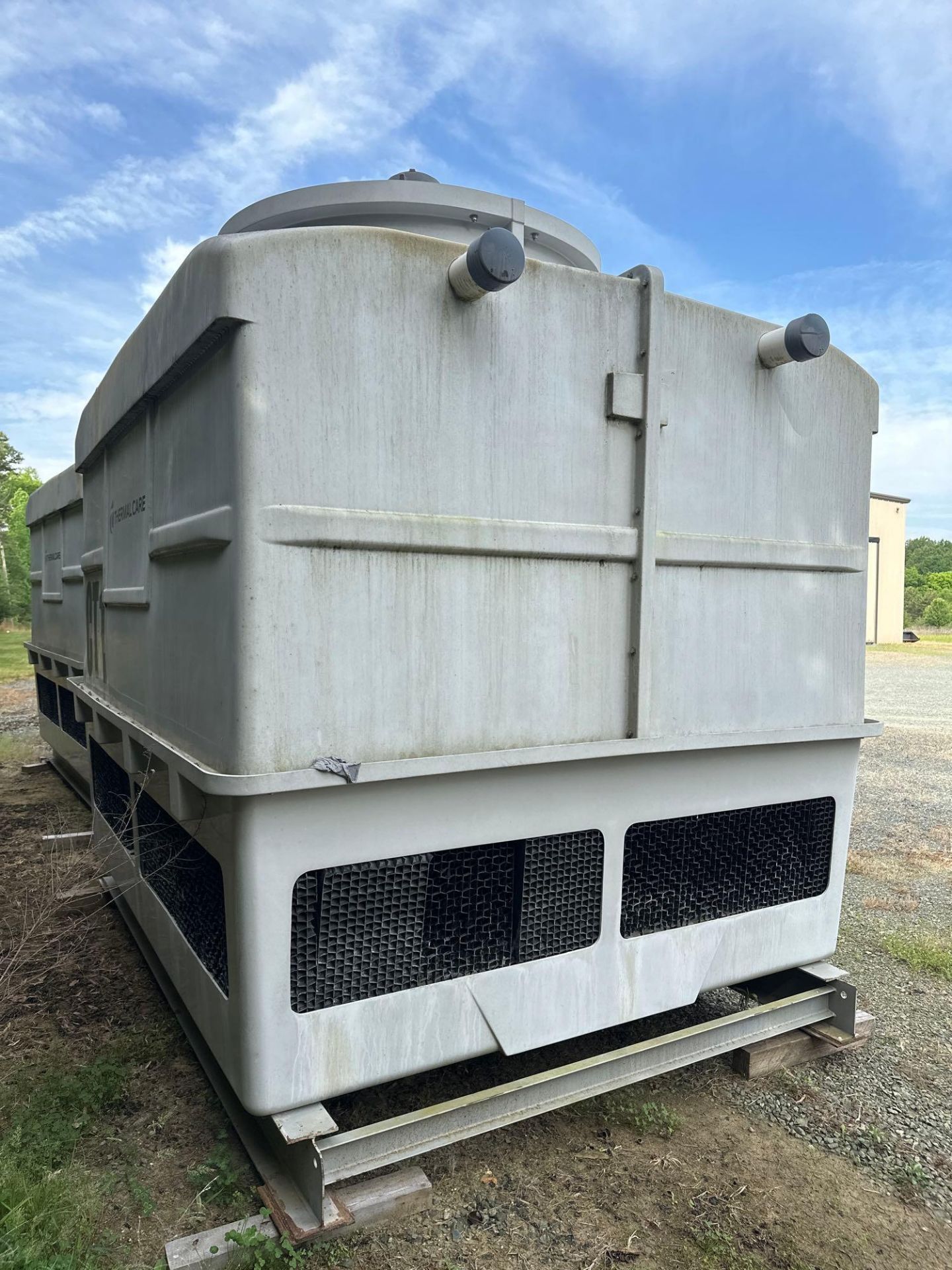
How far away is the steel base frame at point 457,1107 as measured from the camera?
2.34 m

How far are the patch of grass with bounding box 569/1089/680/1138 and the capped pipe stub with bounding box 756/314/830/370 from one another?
2.69 metres

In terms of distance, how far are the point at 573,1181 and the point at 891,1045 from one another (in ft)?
5.53

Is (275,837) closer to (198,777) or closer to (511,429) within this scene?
(198,777)

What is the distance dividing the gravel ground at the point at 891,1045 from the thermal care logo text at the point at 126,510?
3.20 m

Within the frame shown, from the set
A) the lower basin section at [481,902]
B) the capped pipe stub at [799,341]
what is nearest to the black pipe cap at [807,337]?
the capped pipe stub at [799,341]

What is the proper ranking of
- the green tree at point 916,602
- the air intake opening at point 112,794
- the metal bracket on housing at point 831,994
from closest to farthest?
1. the metal bracket on housing at point 831,994
2. the air intake opening at point 112,794
3. the green tree at point 916,602

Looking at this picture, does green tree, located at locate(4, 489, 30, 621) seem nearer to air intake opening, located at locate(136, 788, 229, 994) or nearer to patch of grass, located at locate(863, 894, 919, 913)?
air intake opening, located at locate(136, 788, 229, 994)

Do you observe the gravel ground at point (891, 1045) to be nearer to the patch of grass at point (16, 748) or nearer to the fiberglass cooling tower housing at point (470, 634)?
the fiberglass cooling tower housing at point (470, 634)

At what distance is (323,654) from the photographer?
7.60 ft

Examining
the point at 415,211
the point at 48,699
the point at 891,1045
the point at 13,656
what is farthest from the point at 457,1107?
the point at 13,656

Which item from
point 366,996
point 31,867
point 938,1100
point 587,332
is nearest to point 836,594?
point 587,332

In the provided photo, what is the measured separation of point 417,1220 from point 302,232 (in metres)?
2.80

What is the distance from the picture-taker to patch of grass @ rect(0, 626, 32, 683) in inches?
752

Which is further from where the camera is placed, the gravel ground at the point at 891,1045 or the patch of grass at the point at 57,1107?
the gravel ground at the point at 891,1045
